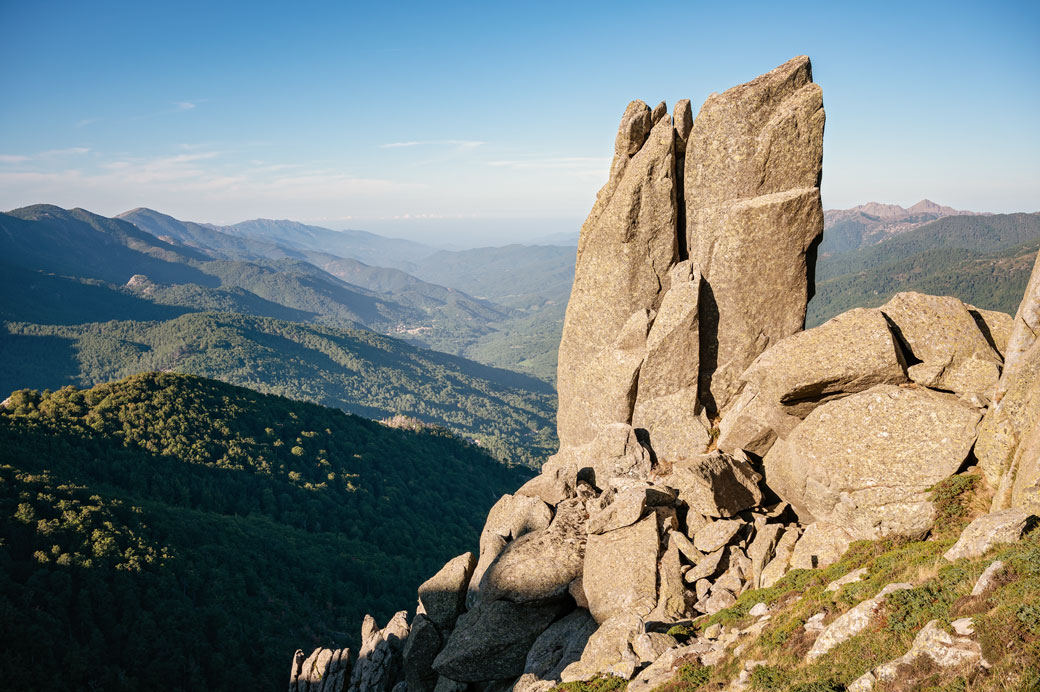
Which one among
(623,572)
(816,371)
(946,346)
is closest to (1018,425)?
(946,346)

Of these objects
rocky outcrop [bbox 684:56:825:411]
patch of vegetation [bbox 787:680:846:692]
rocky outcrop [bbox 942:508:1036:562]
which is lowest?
patch of vegetation [bbox 787:680:846:692]

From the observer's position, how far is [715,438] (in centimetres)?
2936

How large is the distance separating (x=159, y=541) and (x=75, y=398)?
51.6 m

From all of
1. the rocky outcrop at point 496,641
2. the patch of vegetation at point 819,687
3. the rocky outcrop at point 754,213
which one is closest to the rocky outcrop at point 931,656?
the patch of vegetation at point 819,687

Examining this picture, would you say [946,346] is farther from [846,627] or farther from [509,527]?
[509,527]

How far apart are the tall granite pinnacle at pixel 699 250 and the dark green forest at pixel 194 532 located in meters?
57.0

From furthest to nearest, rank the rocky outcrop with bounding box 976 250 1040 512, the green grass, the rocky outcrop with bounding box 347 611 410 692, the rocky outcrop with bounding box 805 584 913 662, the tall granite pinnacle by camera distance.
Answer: the rocky outcrop with bounding box 347 611 410 692, the tall granite pinnacle, the rocky outcrop with bounding box 976 250 1040 512, the rocky outcrop with bounding box 805 584 913 662, the green grass

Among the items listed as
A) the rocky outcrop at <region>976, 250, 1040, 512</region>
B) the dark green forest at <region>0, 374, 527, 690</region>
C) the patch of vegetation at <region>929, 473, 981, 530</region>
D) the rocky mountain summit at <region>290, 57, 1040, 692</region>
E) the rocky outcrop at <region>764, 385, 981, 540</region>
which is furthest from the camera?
the dark green forest at <region>0, 374, 527, 690</region>

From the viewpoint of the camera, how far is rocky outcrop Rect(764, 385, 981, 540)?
1908 centimetres

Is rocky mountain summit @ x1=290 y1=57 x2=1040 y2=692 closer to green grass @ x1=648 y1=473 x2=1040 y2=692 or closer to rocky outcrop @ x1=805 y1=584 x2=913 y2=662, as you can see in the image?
rocky outcrop @ x1=805 y1=584 x2=913 y2=662

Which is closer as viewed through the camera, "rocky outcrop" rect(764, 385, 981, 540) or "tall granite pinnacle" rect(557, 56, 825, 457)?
"rocky outcrop" rect(764, 385, 981, 540)

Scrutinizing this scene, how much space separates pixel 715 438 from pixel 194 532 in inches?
3048

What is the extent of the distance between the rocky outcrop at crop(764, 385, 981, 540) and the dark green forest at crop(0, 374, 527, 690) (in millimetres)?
63706

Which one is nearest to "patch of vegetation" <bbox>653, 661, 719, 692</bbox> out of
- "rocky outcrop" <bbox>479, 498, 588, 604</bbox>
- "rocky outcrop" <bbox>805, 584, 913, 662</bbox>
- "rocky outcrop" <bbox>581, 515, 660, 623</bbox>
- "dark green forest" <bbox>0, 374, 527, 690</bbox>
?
"rocky outcrop" <bbox>805, 584, 913, 662</bbox>
